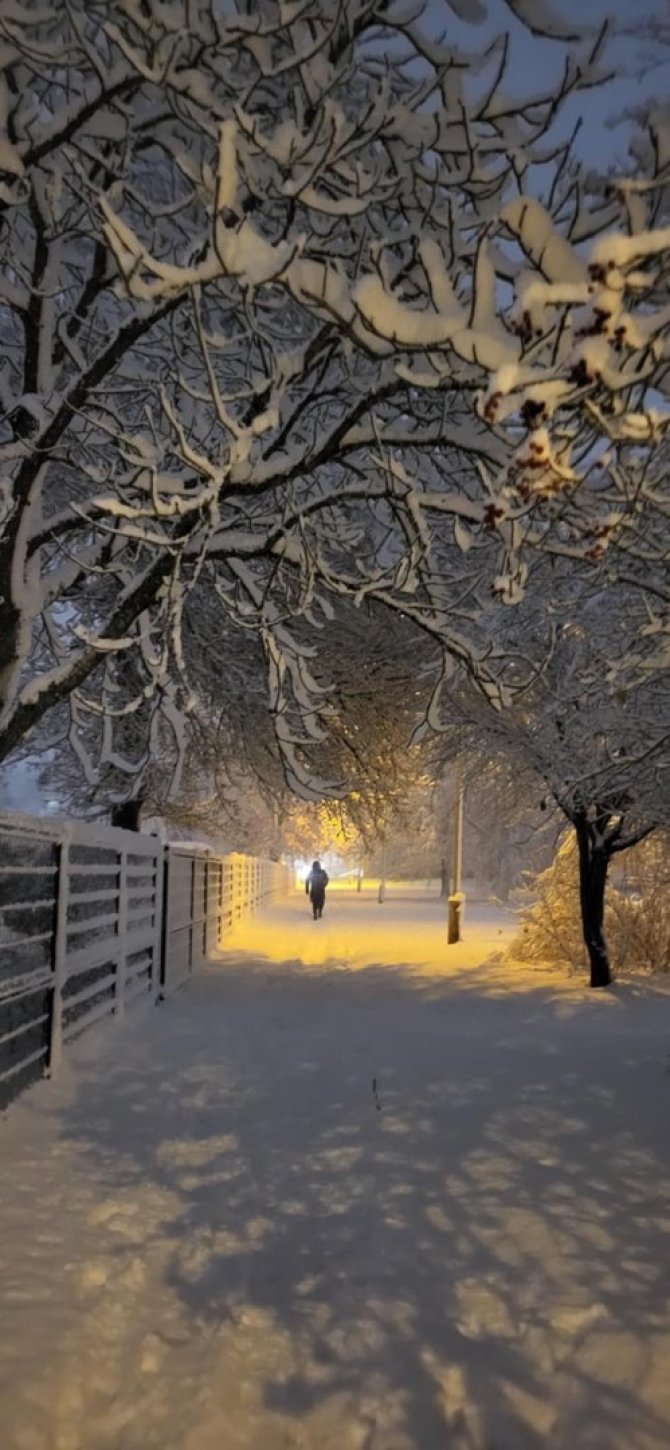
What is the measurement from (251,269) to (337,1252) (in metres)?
3.87

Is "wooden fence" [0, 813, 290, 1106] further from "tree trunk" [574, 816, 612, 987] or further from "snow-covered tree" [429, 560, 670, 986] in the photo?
"tree trunk" [574, 816, 612, 987]

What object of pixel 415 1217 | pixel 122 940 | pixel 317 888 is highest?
pixel 122 940

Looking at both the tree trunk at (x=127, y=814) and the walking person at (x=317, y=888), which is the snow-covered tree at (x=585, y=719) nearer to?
the tree trunk at (x=127, y=814)

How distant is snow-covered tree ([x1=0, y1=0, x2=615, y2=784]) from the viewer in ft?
12.9

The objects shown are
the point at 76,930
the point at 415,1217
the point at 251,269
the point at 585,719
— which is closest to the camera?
the point at 251,269

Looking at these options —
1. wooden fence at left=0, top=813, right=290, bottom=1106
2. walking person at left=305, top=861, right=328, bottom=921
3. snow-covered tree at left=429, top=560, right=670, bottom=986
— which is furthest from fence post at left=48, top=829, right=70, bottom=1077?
walking person at left=305, top=861, right=328, bottom=921

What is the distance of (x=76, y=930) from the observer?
6.89 m

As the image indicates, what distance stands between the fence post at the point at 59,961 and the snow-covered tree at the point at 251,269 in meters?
0.97

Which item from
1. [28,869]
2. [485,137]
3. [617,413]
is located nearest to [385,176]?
[485,137]

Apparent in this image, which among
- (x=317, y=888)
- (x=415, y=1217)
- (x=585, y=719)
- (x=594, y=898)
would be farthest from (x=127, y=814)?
(x=317, y=888)

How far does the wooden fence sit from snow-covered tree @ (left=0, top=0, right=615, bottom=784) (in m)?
0.97

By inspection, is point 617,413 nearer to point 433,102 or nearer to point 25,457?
point 433,102

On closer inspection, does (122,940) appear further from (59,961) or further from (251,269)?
(251,269)

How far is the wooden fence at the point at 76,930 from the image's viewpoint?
546 centimetres
